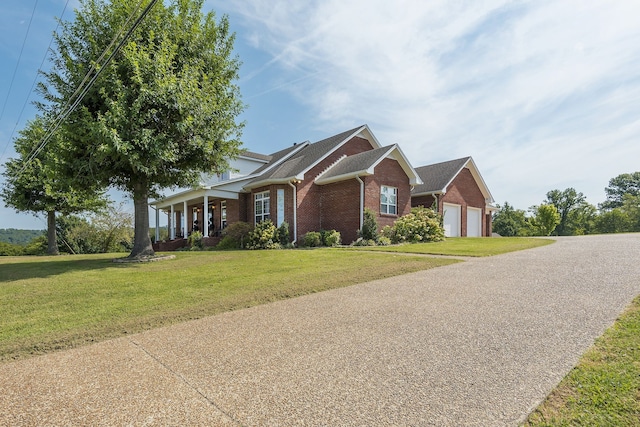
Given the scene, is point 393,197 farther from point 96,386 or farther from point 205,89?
point 96,386

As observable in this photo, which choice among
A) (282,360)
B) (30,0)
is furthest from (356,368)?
(30,0)

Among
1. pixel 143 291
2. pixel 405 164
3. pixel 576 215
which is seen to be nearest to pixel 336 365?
pixel 143 291

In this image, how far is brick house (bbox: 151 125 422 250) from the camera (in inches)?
727

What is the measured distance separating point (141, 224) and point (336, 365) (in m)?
12.4

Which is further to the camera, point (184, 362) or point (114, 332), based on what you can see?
point (114, 332)

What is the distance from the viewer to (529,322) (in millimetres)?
4988

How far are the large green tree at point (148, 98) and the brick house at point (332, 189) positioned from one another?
12.9ft

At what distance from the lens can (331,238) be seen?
1772 cm

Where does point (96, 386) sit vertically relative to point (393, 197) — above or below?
below

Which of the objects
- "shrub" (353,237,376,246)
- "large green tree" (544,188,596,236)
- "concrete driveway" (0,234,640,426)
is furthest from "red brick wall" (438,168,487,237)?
"large green tree" (544,188,596,236)

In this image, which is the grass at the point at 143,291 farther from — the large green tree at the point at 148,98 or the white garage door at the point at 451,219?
the white garage door at the point at 451,219

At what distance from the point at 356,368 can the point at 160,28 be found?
1360 cm

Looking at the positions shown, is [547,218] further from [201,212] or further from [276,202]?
[201,212]

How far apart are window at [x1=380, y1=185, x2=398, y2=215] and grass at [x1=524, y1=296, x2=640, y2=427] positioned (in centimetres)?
1516
